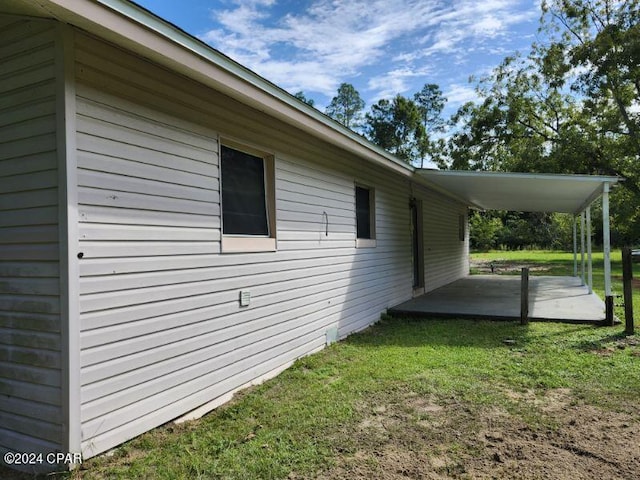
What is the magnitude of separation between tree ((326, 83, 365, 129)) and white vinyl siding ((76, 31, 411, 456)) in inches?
1309

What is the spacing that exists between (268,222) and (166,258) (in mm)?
1485

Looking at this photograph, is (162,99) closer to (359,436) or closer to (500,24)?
(359,436)

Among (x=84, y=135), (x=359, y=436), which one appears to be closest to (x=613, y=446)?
(x=359, y=436)

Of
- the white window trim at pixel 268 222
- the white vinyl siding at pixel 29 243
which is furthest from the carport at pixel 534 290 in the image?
the white vinyl siding at pixel 29 243

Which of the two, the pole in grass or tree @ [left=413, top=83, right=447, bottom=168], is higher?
tree @ [left=413, top=83, right=447, bottom=168]

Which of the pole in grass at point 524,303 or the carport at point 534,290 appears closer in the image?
the carport at point 534,290

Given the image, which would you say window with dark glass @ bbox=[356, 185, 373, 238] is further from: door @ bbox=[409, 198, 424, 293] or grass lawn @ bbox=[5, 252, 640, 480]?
door @ bbox=[409, 198, 424, 293]

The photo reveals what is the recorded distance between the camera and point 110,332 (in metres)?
2.70

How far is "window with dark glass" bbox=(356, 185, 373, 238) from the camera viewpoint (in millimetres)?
6910

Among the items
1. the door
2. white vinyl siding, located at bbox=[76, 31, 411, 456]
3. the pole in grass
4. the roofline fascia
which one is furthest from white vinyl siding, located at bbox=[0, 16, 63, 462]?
the door

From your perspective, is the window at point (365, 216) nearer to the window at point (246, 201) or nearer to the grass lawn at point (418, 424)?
the grass lawn at point (418, 424)

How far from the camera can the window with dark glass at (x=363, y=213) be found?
22.7ft

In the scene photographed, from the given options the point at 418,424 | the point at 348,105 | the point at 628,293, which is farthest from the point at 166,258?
the point at 348,105

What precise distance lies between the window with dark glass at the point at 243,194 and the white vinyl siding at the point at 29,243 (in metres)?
1.52
